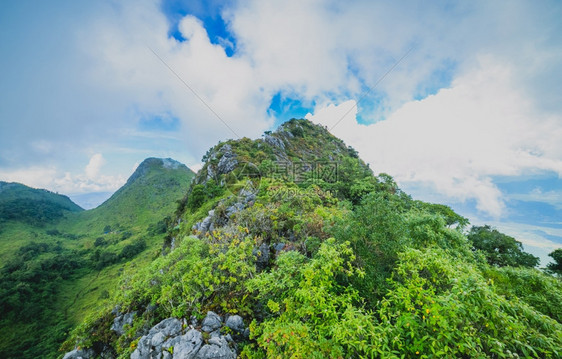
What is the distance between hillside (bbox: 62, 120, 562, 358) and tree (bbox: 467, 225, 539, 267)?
2862 centimetres

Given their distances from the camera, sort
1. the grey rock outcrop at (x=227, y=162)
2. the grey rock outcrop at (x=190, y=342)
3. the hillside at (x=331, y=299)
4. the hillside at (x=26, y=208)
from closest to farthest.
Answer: the hillside at (x=331, y=299) < the grey rock outcrop at (x=190, y=342) < the grey rock outcrop at (x=227, y=162) < the hillside at (x=26, y=208)

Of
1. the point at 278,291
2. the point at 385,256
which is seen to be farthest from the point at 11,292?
the point at 385,256

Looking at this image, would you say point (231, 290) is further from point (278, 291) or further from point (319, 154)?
point (319, 154)

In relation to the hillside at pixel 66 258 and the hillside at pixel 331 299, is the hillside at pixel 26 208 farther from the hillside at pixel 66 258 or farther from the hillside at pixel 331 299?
the hillside at pixel 331 299

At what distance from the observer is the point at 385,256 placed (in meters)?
8.10

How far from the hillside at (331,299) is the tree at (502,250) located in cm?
2862

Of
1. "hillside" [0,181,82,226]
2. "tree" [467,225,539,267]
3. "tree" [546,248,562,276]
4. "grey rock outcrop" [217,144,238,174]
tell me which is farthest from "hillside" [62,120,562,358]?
"hillside" [0,181,82,226]

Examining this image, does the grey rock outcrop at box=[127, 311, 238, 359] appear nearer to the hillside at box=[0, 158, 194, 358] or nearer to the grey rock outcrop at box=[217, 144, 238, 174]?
the hillside at box=[0, 158, 194, 358]

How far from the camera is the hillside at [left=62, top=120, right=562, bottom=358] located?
457 cm

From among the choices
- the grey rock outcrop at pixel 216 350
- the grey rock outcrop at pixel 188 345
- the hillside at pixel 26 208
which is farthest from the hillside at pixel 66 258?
the grey rock outcrop at pixel 216 350

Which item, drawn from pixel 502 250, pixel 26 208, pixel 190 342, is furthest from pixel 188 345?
pixel 26 208

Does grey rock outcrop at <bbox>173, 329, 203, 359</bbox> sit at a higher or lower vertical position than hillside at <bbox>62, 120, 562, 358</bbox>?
lower

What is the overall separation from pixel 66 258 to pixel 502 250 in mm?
122545

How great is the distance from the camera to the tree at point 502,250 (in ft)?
99.5
